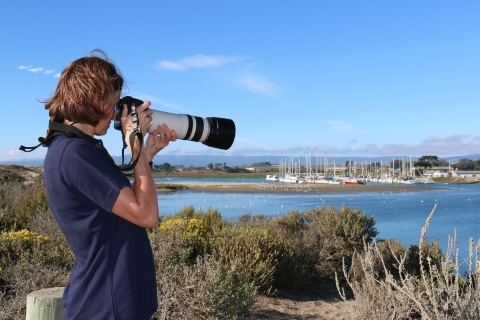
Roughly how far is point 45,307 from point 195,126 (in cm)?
90

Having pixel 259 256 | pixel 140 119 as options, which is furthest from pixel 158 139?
pixel 259 256

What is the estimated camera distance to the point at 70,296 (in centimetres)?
143

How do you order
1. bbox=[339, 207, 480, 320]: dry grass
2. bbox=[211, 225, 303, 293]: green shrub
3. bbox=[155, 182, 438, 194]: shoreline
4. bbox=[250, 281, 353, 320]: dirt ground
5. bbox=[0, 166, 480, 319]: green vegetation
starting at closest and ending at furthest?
bbox=[339, 207, 480, 320]: dry grass < bbox=[0, 166, 480, 319]: green vegetation < bbox=[250, 281, 353, 320]: dirt ground < bbox=[211, 225, 303, 293]: green shrub < bbox=[155, 182, 438, 194]: shoreline

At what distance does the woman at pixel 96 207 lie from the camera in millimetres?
1369

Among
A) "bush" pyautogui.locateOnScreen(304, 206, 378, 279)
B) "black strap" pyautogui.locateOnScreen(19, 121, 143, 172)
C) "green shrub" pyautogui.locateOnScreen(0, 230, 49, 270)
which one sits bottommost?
"bush" pyautogui.locateOnScreen(304, 206, 378, 279)

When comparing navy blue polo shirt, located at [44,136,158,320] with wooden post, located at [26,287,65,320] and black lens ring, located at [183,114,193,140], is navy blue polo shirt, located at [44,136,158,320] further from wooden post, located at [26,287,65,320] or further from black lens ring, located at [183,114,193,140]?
black lens ring, located at [183,114,193,140]

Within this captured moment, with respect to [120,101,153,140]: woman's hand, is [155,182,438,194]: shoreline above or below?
below

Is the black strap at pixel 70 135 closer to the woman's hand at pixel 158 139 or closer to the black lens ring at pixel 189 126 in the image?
the woman's hand at pixel 158 139

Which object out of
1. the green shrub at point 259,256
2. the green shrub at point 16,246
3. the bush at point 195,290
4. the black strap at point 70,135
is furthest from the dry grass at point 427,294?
the green shrub at point 16,246

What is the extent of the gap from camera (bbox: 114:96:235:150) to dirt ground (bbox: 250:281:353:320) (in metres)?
2.43

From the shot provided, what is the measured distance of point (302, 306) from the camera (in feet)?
16.5

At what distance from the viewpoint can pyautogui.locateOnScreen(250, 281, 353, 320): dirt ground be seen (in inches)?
179

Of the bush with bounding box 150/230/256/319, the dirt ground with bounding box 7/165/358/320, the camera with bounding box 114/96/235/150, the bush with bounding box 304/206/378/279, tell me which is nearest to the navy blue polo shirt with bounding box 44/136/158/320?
the camera with bounding box 114/96/235/150

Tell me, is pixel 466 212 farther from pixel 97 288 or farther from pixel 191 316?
pixel 97 288
